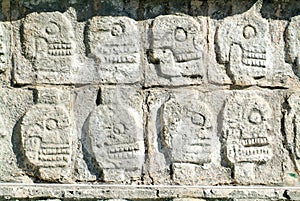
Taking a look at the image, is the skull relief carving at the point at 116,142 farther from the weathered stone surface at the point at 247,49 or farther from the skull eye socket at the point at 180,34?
the weathered stone surface at the point at 247,49

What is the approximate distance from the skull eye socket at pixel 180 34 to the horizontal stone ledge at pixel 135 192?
0.94m

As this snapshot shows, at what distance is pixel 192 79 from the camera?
173 inches

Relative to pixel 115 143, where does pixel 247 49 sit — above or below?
above

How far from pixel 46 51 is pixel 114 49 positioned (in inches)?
16.9

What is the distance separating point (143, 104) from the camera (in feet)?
14.3

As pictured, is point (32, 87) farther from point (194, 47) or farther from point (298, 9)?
point (298, 9)

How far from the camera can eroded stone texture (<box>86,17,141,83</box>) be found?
434 centimetres

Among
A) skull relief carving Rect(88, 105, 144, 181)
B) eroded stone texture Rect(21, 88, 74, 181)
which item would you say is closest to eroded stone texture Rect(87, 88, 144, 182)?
skull relief carving Rect(88, 105, 144, 181)

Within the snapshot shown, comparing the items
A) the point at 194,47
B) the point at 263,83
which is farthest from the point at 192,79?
the point at 263,83

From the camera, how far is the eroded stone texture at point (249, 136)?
172 inches

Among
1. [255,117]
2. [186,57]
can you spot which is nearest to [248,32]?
[186,57]

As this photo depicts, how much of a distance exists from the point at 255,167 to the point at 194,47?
34.1 inches

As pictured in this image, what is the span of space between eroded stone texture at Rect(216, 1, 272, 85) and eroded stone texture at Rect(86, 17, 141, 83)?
558 mm

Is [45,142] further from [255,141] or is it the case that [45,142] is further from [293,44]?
[293,44]
